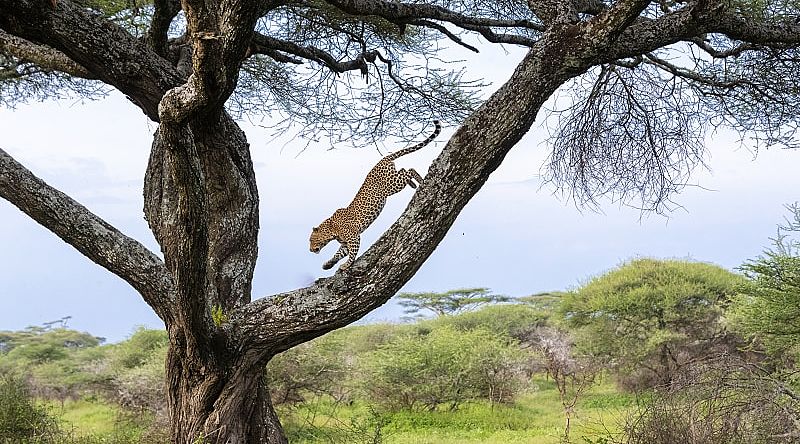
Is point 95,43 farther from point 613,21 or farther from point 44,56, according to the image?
point 613,21

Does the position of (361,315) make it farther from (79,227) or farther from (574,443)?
(574,443)

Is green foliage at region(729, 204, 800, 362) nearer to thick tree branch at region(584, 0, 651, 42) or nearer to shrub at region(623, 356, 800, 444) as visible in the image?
shrub at region(623, 356, 800, 444)

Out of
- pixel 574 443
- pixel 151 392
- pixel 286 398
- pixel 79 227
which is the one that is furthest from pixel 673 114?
pixel 151 392

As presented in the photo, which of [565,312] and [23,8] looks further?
[565,312]

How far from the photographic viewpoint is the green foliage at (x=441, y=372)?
10.7 m

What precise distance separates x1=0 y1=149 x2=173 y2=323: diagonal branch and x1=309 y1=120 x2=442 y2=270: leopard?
2.12 ft

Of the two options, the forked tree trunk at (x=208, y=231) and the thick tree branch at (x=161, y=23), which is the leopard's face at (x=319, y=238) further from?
the thick tree branch at (x=161, y=23)

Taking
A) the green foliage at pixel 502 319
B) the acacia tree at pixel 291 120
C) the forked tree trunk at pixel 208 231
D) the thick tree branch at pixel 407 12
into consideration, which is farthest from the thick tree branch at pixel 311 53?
the green foliage at pixel 502 319

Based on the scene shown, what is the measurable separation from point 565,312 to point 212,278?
10911mm

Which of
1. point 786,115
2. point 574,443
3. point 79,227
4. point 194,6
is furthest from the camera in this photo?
point 574,443

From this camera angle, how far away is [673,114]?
4645 millimetres

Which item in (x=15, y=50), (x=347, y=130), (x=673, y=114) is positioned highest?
(x=15, y=50)

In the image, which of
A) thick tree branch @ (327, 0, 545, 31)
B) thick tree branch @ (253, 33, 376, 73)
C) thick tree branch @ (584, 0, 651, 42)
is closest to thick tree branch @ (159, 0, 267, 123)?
thick tree branch @ (584, 0, 651, 42)

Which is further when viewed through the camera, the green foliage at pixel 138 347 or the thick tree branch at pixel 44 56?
the green foliage at pixel 138 347
